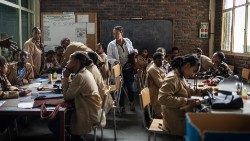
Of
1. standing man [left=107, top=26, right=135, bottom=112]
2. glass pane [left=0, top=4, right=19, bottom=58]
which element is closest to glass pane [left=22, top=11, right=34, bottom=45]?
glass pane [left=0, top=4, right=19, bottom=58]

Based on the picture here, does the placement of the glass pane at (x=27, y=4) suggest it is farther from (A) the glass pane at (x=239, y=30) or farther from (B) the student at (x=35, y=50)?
(A) the glass pane at (x=239, y=30)

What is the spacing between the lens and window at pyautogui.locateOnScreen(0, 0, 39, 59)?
6759mm

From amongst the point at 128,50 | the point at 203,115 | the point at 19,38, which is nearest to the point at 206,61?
the point at 128,50

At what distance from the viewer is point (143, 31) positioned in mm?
8922

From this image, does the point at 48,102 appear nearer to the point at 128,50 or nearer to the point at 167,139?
the point at 167,139

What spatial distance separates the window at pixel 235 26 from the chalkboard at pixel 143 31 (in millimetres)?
1378

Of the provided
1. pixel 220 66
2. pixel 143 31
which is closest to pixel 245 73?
pixel 220 66

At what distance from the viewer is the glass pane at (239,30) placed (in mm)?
7430

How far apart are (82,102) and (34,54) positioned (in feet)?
9.88

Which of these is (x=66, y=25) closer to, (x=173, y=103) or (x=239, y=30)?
(x=239, y=30)

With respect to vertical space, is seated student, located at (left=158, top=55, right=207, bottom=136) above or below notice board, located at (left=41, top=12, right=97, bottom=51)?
below

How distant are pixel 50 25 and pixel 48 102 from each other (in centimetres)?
559

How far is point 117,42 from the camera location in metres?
6.77

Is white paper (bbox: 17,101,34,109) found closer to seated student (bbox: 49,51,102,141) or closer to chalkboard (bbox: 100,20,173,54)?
seated student (bbox: 49,51,102,141)
